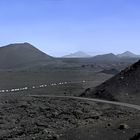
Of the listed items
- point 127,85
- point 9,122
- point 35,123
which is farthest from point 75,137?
point 127,85

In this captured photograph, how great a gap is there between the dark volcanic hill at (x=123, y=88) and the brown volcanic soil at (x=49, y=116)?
452 centimetres

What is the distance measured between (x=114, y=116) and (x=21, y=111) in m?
10.8

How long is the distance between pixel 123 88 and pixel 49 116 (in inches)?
562

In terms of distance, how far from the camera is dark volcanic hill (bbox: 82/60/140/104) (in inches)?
2247

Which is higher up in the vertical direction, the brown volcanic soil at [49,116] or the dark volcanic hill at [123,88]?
the dark volcanic hill at [123,88]

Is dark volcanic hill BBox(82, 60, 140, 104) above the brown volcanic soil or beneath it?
above

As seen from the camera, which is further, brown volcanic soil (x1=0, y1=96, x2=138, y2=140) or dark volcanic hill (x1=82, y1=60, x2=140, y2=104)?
dark volcanic hill (x1=82, y1=60, x2=140, y2=104)

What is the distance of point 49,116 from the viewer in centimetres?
4847

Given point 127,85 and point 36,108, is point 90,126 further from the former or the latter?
point 127,85

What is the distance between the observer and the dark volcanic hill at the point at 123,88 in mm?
57062

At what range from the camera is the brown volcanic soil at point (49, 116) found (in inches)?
1586

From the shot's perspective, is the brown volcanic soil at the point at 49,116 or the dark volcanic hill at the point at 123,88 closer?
the brown volcanic soil at the point at 49,116

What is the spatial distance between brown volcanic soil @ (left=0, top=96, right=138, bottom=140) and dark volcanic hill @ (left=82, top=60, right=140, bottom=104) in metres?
4.52

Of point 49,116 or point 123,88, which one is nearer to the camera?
point 49,116
